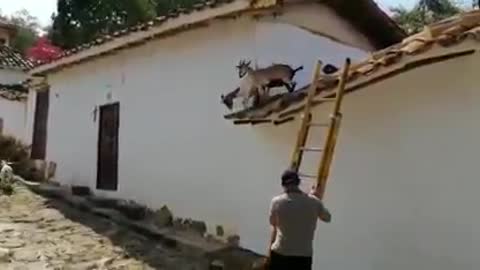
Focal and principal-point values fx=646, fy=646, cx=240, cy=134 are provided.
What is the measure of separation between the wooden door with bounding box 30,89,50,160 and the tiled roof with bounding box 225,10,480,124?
1009cm

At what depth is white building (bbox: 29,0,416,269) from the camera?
8.29m

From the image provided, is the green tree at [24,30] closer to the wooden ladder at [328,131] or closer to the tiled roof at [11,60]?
the tiled roof at [11,60]

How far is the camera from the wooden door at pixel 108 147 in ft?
40.8

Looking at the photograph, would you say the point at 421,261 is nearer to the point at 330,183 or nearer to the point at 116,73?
the point at 330,183

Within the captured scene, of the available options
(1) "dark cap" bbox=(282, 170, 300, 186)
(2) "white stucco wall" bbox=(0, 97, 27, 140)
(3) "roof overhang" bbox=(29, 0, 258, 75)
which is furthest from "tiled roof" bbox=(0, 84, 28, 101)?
(1) "dark cap" bbox=(282, 170, 300, 186)

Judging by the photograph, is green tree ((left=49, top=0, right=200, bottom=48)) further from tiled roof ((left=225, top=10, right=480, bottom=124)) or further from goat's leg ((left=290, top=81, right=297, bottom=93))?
tiled roof ((left=225, top=10, right=480, bottom=124))

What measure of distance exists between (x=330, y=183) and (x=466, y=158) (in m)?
1.81

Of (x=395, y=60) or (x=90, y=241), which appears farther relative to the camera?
(x=90, y=241)

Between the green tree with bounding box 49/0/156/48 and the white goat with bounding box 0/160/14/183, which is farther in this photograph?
the green tree with bounding box 49/0/156/48

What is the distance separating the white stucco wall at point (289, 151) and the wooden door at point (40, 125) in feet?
8.68

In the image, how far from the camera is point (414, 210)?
6.29 meters

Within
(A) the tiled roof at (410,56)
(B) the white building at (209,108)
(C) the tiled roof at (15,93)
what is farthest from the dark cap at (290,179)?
(C) the tiled roof at (15,93)

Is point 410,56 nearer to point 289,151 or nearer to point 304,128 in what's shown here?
point 304,128

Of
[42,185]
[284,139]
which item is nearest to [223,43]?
[284,139]
